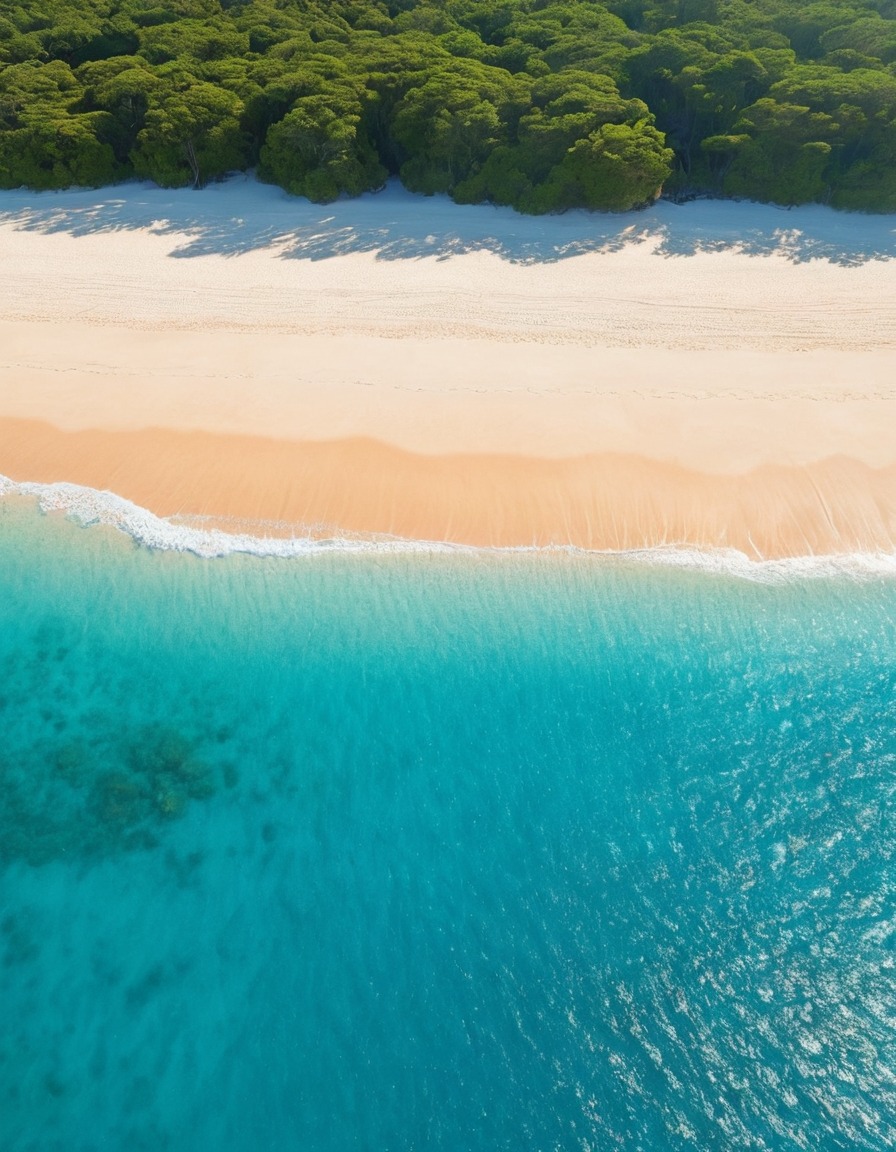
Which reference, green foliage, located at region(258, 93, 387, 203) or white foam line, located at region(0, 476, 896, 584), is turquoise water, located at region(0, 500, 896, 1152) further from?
green foliage, located at region(258, 93, 387, 203)

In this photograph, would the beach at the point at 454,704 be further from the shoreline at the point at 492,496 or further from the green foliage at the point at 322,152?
the green foliage at the point at 322,152

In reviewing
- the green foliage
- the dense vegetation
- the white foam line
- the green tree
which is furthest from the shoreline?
the green tree

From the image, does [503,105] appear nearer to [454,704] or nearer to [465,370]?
[465,370]

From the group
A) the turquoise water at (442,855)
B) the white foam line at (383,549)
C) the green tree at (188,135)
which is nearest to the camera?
the turquoise water at (442,855)

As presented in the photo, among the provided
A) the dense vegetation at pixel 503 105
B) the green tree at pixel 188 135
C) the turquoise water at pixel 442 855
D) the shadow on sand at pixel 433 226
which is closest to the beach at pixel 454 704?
the turquoise water at pixel 442 855

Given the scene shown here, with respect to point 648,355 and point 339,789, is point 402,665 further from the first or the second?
point 648,355

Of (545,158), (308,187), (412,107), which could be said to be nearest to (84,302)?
(308,187)

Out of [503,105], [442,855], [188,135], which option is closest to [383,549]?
[442,855]
